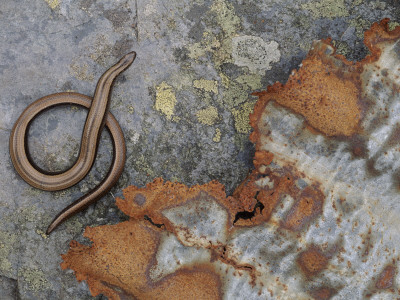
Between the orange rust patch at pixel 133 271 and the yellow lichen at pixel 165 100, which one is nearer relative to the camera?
the orange rust patch at pixel 133 271

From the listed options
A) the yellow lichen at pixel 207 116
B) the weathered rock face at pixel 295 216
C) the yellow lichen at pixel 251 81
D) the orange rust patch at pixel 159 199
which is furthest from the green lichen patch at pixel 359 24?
the orange rust patch at pixel 159 199

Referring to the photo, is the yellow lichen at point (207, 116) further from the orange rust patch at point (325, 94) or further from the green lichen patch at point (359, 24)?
the green lichen patch at point (359, 24)

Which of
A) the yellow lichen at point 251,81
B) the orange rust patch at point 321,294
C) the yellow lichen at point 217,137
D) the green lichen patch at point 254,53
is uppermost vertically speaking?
the green lichen patch at point 254,53

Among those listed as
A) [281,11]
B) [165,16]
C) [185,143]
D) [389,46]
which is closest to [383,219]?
[389,46]

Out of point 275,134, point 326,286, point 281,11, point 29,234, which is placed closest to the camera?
point 326,286

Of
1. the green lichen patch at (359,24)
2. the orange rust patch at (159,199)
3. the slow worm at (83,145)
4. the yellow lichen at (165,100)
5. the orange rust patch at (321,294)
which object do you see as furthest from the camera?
the green lichen patch at (359,24)

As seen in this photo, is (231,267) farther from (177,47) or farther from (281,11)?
(281,11)

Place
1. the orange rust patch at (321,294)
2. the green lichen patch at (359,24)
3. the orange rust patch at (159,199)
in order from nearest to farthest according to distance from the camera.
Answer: the orange rust patch at (321,294)
the orange rust patch at (159,199)
the green lichen patch at (359,24)
